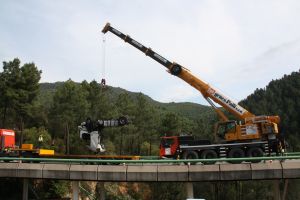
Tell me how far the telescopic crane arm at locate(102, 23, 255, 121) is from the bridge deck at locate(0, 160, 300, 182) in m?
8.38

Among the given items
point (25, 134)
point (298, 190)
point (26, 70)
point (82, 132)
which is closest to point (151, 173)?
point (82, 132)

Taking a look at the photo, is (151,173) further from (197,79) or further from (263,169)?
(197,79)

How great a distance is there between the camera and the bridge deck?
71.6ft

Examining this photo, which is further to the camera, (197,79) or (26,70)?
(26,70)

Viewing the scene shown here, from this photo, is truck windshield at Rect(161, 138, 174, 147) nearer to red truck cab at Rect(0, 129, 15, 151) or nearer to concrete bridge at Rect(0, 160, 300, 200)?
concrete bridge at Rect(0, 160, 300, 200)

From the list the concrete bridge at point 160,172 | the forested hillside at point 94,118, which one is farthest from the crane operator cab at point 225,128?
the forested hillside at point 94,118

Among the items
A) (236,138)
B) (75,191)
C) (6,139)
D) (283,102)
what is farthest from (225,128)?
(283,102)

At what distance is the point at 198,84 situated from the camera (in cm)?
3200

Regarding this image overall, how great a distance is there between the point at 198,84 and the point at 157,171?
11171 mm

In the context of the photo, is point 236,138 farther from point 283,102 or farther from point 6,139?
point 283,102

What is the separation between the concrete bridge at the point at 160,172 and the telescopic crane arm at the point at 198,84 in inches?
314

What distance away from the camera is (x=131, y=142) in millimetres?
80062

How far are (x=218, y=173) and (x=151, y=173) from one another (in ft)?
13.7

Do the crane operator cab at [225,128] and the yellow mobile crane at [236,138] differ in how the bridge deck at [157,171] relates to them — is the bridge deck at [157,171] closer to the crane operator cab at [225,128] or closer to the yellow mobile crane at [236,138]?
the yellow mobile crane at [236,138]
